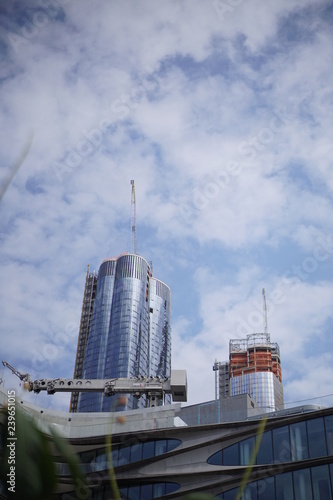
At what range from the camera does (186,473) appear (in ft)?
153

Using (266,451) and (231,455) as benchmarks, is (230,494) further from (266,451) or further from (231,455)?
(266,451)

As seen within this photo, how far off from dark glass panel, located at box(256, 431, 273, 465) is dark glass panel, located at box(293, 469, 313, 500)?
258cm

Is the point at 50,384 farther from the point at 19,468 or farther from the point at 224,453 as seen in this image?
the point at 19,468

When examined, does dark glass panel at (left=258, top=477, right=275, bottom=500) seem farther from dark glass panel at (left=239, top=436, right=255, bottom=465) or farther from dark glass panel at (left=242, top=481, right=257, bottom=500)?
dark glass panel at (left=239, top=436, right=255, bottom=465)

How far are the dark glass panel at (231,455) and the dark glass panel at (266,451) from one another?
203cm

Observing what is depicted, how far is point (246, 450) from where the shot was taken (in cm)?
4531

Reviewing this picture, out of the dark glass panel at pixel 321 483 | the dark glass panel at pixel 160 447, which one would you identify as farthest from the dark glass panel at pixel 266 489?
the dark glass panel at pixel 160 447

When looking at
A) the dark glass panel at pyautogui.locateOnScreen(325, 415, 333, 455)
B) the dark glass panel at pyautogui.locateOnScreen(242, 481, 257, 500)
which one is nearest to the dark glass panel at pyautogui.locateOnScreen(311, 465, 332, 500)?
the dark glass panel at pyautogui.locateOnScreen(325, 415, 333, 455)

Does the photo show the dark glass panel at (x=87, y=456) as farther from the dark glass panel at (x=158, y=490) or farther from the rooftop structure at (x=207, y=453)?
the dark glass panel at (x=158, y=490)

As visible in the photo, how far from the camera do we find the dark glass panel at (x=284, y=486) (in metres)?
40.5

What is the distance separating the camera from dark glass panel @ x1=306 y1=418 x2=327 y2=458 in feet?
135

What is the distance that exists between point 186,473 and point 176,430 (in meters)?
3.77

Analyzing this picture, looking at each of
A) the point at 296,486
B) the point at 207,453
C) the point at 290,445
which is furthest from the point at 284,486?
the point at 207,453

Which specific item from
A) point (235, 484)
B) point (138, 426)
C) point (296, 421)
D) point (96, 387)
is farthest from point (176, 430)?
point (96, 387)
